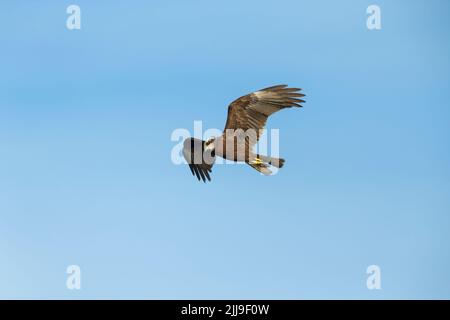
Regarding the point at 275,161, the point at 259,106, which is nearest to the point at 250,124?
the point at 259,106

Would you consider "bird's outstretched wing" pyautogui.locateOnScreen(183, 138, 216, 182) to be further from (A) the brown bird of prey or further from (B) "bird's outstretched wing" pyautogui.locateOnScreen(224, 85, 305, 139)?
(B) "bird's outstretched wing" pyautogui.locateOnScreen(224, 85, 305, 139)

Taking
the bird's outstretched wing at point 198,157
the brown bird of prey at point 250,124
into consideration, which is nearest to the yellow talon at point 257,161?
the brown bird of prey at point 250,124

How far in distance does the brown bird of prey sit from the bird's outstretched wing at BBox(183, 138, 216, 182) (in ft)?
1.82

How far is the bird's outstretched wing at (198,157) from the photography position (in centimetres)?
1834

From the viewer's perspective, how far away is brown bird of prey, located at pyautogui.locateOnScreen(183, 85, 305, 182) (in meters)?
17.0

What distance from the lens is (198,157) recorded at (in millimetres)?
18844

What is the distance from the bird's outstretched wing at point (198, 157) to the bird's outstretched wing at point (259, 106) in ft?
4.20

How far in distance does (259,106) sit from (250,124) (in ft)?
1.73

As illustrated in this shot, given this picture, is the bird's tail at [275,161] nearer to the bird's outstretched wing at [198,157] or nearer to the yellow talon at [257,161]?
the yellow talon at [257,161]

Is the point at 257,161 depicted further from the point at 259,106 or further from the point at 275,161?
the point at 259,106
